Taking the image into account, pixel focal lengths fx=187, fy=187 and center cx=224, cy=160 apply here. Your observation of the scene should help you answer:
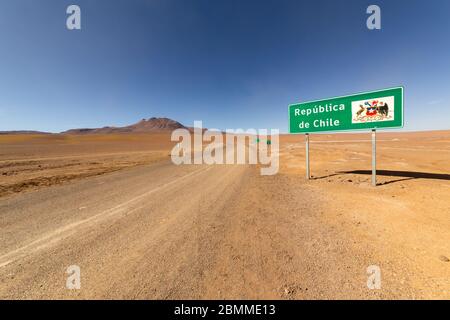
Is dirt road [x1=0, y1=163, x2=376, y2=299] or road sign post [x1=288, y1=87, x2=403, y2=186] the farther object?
road sign post [x1=288, y1=87, x2=403, y2=186]

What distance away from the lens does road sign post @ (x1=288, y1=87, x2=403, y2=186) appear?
823 cm

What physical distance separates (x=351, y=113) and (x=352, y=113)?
0.04 m

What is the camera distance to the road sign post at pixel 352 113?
8.23 m

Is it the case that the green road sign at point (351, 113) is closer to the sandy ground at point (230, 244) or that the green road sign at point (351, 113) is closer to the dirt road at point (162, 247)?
the sandy ground at point (230, 244)

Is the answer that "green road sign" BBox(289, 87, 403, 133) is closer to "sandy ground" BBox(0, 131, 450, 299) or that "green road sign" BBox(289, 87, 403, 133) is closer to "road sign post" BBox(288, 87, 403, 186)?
"road sign post" BBox(288, 87, 403, 186)

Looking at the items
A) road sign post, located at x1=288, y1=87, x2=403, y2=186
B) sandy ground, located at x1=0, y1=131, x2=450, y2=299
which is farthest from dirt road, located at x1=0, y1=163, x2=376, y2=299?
road sign post, located at x1=288, y1=87, x2=403, y2=186

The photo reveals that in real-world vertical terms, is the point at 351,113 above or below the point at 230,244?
above

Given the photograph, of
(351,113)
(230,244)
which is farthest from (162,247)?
(351,113)

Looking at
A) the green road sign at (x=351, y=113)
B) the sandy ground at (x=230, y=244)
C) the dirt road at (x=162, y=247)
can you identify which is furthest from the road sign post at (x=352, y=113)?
the dirt road at (x=162, y=247)

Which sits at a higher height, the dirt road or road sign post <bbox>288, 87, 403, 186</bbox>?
road sign post <bbox>288, 87, 403, 186</bbox>

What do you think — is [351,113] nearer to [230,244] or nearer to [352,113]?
[352,113]

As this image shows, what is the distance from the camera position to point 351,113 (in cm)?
938
